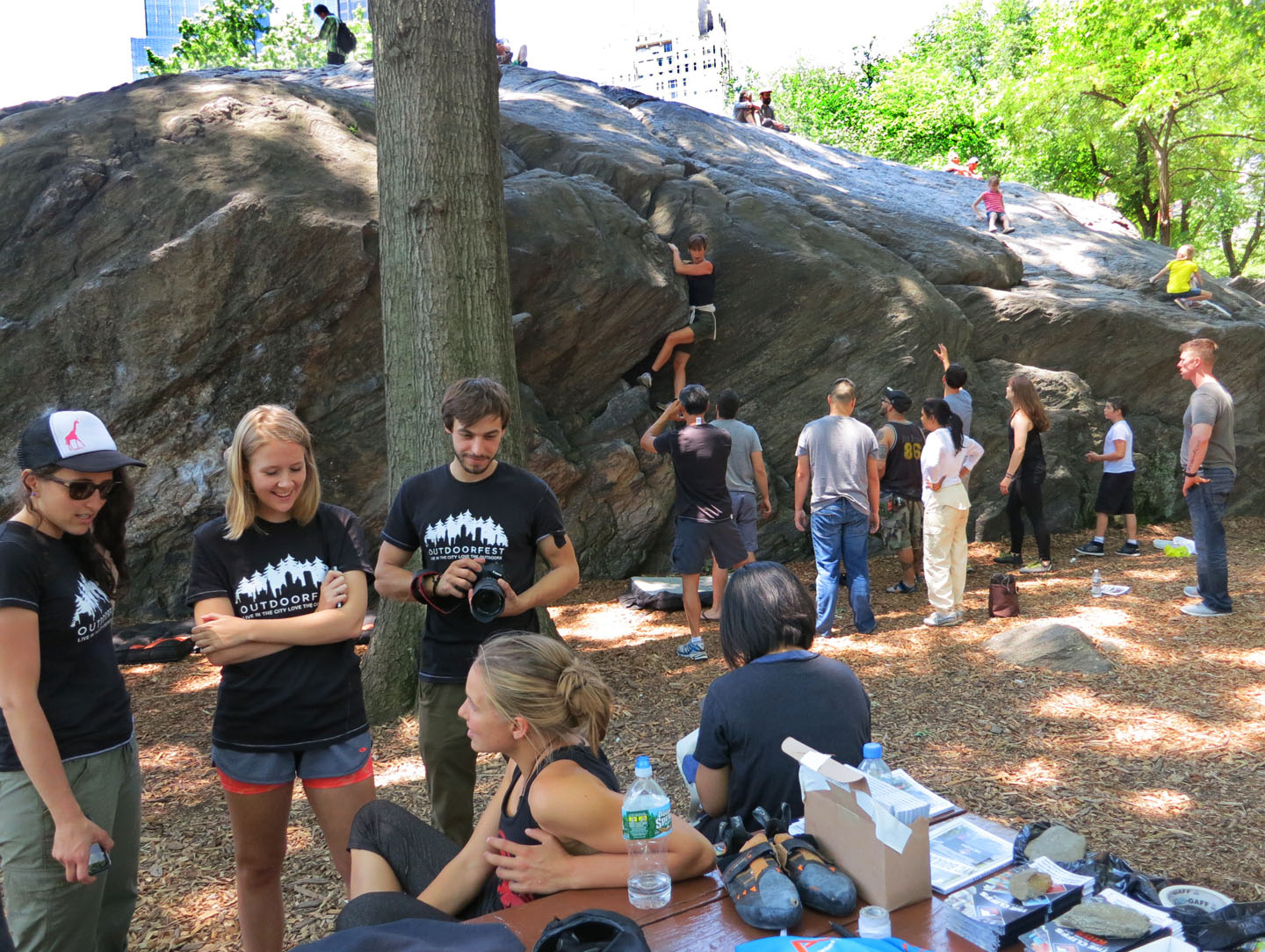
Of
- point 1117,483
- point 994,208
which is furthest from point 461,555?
point 994,208

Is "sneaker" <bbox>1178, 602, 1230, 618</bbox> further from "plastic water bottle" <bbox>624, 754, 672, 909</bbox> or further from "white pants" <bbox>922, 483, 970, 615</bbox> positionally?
"plastic water bottle" <bbox>624, 754, 672, 909</bbox>

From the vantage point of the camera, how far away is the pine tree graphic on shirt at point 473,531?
3650 millimetres

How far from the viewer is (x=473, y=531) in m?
3.66

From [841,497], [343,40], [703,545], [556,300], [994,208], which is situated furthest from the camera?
[994,208]

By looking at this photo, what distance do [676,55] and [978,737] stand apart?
15492cm

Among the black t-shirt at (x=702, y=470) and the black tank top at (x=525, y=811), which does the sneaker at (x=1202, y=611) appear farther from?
the black tank top at (x=525, y=811)

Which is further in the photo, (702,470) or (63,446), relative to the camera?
(702,470)

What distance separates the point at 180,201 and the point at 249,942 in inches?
255

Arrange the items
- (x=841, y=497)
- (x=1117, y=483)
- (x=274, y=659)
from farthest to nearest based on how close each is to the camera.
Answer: (x=1117, y=483), (x=841, y=497), (x=274, y=659)

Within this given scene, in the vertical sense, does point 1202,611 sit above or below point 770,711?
below

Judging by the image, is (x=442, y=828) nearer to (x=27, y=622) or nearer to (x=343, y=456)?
(x=27, y=622)

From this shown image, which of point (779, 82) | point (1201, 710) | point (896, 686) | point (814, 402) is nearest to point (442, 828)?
point (896, 686)

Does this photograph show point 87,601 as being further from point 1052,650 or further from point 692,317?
point 692,317

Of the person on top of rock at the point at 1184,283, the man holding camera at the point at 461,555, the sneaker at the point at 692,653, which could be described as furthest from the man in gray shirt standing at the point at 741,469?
the person on top of rock at the point at 1184,283
